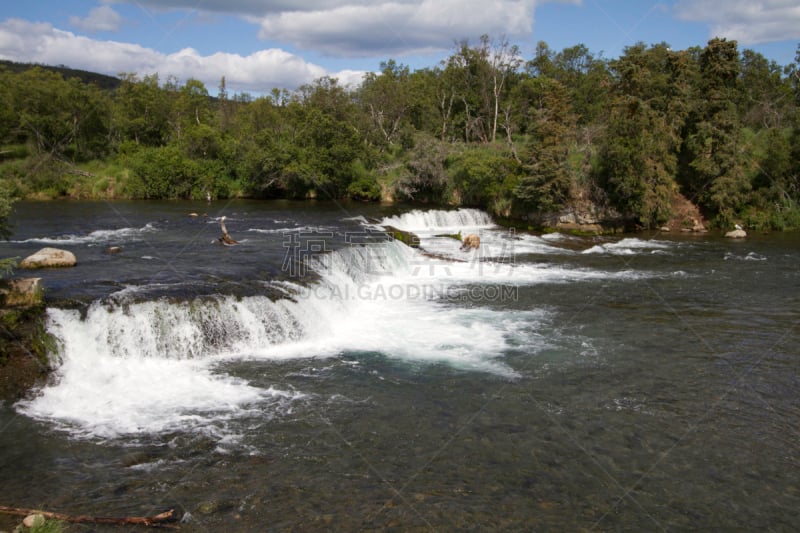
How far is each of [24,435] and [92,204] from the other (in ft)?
104

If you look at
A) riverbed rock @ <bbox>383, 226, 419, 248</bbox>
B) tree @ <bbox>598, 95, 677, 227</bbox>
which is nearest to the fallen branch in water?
riverbed rock @ <bbox>383, 226, 419, 248</bbox>

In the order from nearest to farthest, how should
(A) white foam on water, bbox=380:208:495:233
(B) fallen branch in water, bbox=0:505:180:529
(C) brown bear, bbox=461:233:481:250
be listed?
(B) fallen branch in water, bbox=0:505:180:529 → (C) brown bear, bbox=461:233:481:250 → (A) white foam on water, bbox=380:208:495:233

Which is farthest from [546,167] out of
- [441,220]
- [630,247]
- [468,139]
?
[468,139]

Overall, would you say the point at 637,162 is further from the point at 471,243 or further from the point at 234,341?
the point at 234,341

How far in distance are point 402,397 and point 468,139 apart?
42368mm

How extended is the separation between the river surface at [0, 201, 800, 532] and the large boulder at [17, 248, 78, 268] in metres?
0.42

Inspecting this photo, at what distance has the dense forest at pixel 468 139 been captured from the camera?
104 ft

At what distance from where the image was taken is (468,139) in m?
50.5

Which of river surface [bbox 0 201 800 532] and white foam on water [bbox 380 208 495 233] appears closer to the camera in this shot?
river surface [bbox 0 201 800 532]

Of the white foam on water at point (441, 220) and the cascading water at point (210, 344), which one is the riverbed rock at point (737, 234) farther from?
the cascading water at point (210, 344)

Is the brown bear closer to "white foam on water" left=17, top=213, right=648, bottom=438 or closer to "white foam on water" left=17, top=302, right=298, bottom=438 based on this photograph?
"white foam on water" left=17, top=213, right=648, bottom=438

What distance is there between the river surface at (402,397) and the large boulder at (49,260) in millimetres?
424

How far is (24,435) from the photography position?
360 inches

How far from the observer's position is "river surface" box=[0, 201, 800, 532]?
300 inches
